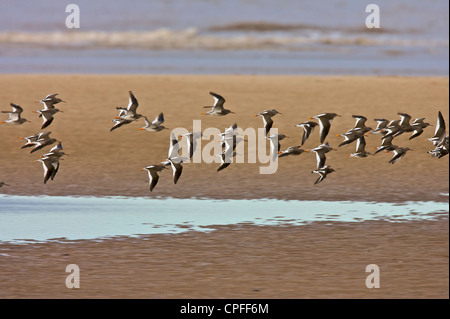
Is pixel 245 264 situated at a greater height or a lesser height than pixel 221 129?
lesser

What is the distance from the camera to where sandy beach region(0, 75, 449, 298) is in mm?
9883

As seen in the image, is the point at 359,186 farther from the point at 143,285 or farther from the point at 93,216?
the point at 143,285

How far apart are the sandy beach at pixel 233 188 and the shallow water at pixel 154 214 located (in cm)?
41

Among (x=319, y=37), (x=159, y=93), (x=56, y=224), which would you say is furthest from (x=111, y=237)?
(x=319, y=37)

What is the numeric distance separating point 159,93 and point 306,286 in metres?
16.4

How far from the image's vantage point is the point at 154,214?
43.9ft

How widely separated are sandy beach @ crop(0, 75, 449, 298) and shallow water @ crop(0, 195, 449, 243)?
41 centimetres

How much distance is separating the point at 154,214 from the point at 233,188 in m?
2.55

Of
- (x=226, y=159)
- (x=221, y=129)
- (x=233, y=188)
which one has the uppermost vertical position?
(x=221, y=129)

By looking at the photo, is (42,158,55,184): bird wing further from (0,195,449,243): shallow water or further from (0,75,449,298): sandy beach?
(0,195,449,243): shallow water

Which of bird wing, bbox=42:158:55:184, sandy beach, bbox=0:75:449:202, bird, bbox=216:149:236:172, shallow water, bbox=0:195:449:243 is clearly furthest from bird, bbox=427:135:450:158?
sandy beach, bbox=0:75:449:202

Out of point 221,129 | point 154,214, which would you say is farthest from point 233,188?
point 221,129

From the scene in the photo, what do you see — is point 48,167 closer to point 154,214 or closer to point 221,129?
point 154,214

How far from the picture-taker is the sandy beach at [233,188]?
988 cm
